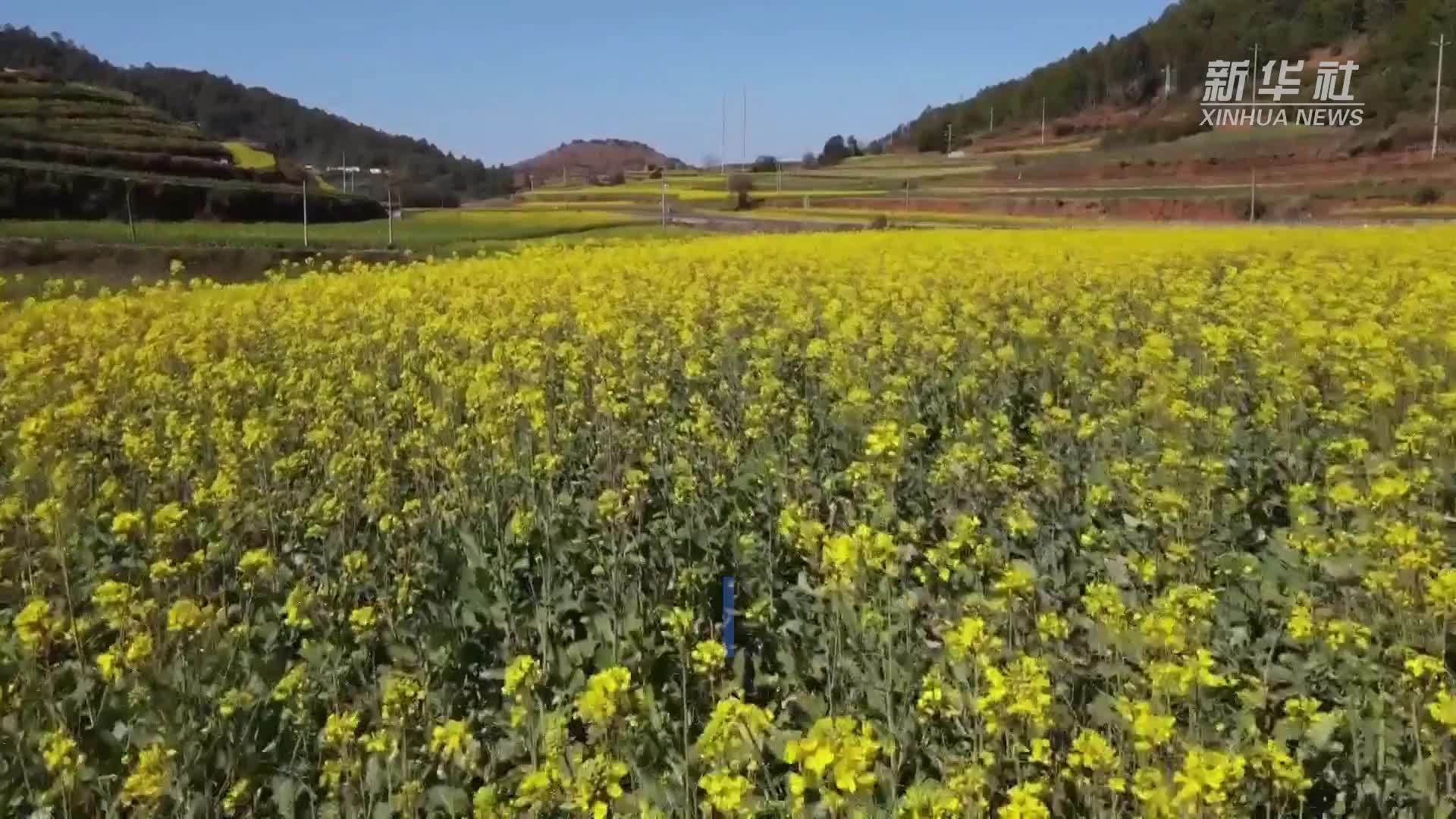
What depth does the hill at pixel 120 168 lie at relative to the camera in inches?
1534

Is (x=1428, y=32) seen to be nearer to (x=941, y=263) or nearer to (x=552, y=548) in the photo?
(x=941, y=263)

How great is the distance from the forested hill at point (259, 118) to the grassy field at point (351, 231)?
197 feet

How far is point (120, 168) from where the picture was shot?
1764 inches

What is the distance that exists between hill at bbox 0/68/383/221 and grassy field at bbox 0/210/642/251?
376 centimetres

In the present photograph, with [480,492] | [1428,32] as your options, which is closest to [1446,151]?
[1428,32]

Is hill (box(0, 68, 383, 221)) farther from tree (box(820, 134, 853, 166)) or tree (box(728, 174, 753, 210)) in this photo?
tree (box(820, 134, 853, 166))

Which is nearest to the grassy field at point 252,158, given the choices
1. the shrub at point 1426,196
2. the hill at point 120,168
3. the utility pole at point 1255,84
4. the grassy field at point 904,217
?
the hill at point 120,168

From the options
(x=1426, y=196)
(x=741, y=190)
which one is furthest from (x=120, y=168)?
(x=1426, y=196)

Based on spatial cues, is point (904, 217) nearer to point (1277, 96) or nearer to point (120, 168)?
point (120, 168)

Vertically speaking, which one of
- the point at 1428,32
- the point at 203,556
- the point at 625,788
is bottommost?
the point at 625,788

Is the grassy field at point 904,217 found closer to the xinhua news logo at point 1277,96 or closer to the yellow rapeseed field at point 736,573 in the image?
the yellow rapeseed field at point 736,573

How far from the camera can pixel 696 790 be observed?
3.04 metres

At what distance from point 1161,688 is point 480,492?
3.49 m

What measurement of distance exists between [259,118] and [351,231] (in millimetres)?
97109
